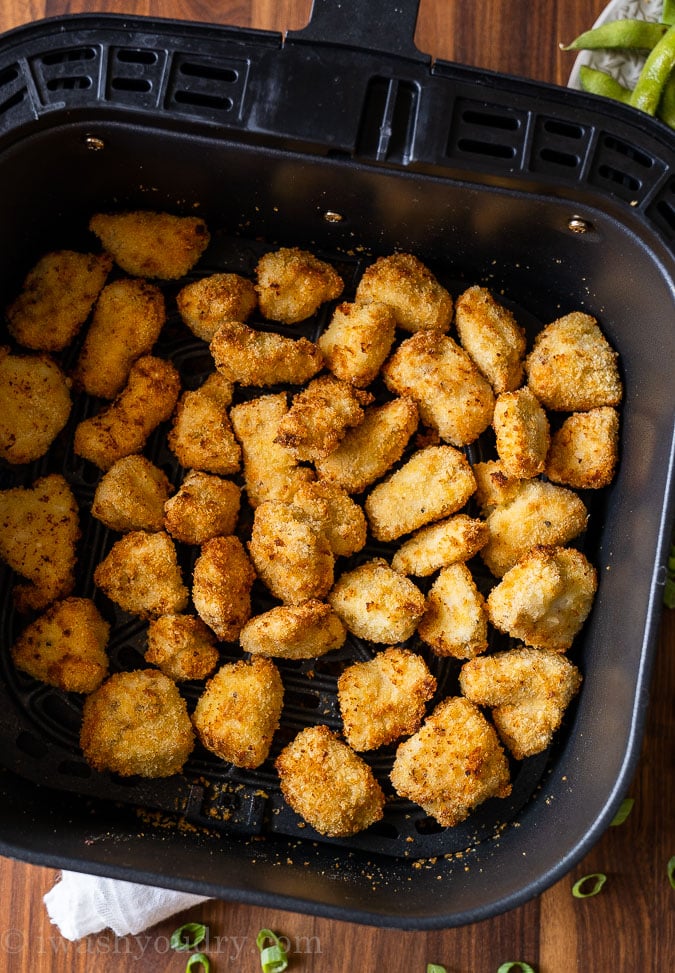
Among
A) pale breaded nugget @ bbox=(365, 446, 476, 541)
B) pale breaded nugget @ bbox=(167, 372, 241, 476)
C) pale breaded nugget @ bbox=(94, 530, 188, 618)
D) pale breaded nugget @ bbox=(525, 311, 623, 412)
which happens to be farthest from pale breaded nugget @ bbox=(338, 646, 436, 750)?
pale breaded nugget @ bbox=(525, 311, 623, 412)

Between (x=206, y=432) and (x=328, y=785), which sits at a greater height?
(x=206, y=432)

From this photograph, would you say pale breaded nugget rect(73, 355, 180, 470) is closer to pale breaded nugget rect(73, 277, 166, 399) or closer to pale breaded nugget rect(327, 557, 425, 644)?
pale breaded nugget rect(73, 277, 166, 399)

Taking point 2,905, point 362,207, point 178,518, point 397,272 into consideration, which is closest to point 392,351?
point 397,272

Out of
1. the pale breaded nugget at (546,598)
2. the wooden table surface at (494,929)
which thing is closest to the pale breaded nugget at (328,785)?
the wooden table surface at (494,929)

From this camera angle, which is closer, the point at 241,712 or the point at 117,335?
the point at 241,712

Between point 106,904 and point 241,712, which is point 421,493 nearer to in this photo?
point 241,712

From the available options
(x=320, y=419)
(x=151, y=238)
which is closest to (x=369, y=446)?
(x=320, y=419)
